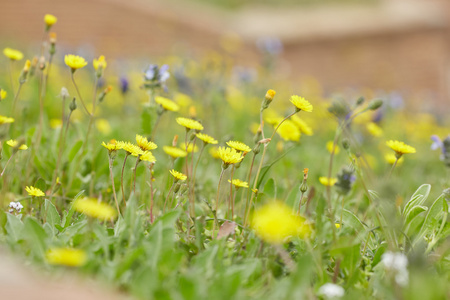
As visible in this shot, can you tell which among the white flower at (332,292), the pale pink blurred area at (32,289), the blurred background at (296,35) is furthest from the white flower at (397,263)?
the blurred background at (296,35)

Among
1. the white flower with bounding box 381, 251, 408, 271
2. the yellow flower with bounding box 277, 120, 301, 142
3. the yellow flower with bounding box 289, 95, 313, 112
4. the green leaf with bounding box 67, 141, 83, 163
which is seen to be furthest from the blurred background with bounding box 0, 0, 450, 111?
the white flower with bounding box 381, 251, 408, 271

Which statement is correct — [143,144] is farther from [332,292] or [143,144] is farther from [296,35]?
[296,35]

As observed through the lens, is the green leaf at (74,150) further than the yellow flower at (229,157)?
Yes

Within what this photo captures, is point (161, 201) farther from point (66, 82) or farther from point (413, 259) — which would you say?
point (66, 82)

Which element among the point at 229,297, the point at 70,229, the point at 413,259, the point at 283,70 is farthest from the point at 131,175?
the point at 283,70

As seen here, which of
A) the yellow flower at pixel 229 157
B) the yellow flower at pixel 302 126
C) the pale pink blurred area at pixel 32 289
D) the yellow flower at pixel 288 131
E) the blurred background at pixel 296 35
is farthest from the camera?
the blurred background at pixel 296 35

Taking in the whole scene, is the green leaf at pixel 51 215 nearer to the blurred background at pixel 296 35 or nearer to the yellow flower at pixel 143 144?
the yellow flower at pixel 143 144

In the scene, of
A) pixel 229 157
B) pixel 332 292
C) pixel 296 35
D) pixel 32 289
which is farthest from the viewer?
pixel 296 35

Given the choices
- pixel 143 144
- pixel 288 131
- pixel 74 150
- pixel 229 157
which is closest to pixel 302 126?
pixel 288 131

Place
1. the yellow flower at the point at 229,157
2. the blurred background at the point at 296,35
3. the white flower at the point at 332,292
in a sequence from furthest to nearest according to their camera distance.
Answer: the blurred background at the point at 296,35, the yellow flower at the point at 229,157, the white flower at the point at 332,292
